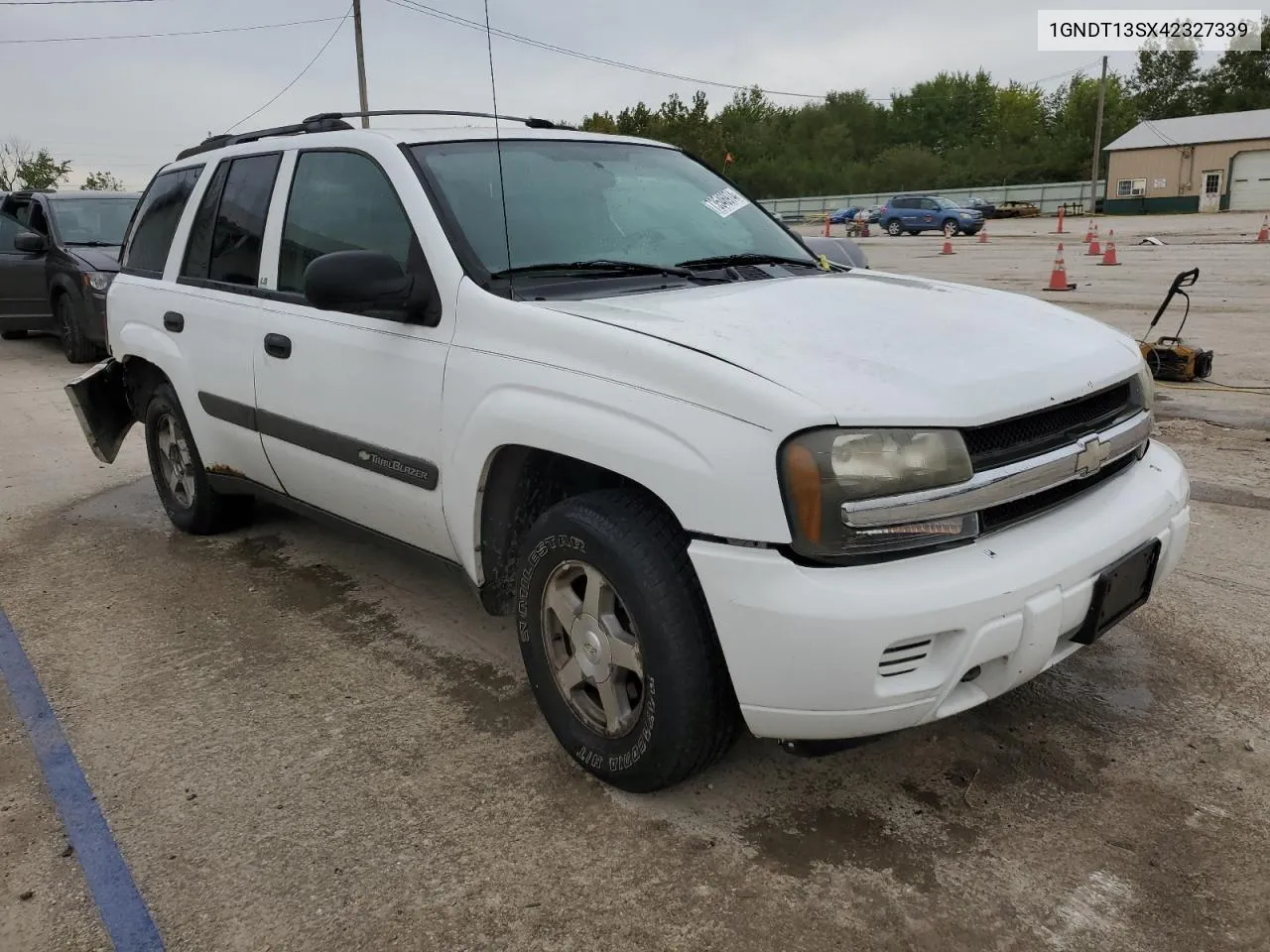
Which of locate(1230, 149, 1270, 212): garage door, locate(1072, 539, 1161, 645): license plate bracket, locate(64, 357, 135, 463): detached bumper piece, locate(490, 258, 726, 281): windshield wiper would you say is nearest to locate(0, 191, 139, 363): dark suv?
locate(64, 357, 135, 463): detached bumper piece

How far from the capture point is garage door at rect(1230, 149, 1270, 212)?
49031mm

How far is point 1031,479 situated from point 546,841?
1.45m

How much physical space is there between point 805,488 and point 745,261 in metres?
1.50

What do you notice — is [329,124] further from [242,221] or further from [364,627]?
[364,627]

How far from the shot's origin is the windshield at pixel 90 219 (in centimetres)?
1071

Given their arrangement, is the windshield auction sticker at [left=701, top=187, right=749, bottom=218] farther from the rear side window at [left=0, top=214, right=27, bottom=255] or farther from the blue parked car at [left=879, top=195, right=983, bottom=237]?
the blue parked car at [left=879, top=195, right=983, bottom=237]

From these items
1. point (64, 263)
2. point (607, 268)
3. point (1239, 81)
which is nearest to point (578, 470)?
point (607, 268)

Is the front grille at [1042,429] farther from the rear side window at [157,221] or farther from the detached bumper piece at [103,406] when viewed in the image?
the detached bumper piece at [103,406]

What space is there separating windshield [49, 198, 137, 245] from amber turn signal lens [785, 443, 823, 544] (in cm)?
1054

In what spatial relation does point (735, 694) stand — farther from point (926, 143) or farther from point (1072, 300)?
point (926, 143)

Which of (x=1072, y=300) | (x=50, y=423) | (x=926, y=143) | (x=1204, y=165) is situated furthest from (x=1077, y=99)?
(x=50, y=423)

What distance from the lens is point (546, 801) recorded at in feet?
8.95

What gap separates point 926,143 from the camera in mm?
89062

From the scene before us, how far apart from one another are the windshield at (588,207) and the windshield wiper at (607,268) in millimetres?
18
